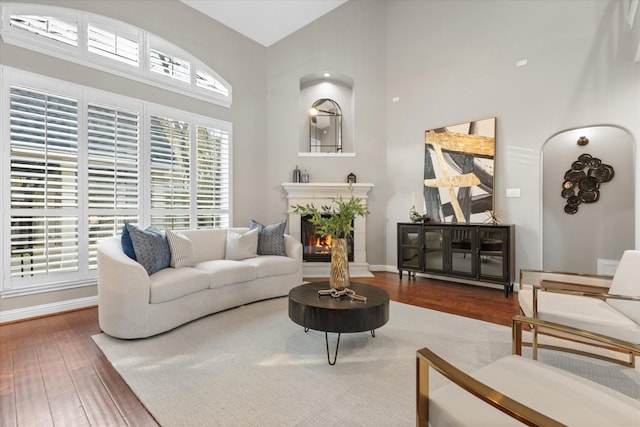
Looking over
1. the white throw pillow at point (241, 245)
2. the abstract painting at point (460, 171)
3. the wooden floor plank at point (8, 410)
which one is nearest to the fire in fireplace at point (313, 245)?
the white throw pillow at point (241, 245)

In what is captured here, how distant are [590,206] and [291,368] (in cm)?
488

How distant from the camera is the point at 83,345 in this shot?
2562 millimetres

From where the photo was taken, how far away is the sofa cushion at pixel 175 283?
2729mm

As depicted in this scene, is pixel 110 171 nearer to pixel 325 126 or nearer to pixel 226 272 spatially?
pixel 226 272

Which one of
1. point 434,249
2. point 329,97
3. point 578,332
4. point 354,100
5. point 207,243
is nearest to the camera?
point 578,332

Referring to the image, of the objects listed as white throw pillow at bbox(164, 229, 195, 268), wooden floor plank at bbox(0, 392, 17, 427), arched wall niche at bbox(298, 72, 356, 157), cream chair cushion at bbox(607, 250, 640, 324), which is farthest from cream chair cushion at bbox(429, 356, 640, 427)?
arched wall niche at bbox(298, 72, 356, 157)

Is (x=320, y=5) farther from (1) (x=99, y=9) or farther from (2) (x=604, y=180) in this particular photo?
(2) (x=604, y=180)

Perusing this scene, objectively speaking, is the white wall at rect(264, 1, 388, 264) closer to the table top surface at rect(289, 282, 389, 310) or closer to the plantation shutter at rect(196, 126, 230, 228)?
the plantation shutter at rect(196, 126, 230, 228)

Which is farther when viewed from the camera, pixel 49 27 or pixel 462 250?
pixel 462 250

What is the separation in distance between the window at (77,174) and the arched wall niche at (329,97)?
88.5 inches

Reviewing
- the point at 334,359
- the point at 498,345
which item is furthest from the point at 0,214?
the point at 498,345

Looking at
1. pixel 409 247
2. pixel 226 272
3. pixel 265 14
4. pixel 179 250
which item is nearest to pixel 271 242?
pixel 226 272

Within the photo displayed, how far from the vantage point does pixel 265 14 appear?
5004 mm

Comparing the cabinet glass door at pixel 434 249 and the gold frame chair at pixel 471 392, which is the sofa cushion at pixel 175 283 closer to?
the gold frame chair at pixel 471 392
